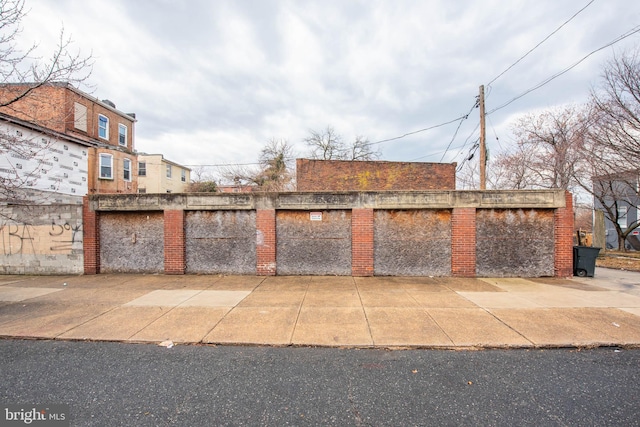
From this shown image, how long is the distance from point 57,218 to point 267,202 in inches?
279

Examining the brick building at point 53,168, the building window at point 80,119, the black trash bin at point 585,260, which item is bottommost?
the black trash bin at point 585,260

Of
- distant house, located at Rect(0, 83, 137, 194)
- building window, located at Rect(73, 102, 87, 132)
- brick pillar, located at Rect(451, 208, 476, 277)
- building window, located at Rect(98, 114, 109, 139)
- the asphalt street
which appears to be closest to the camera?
the asphalt street

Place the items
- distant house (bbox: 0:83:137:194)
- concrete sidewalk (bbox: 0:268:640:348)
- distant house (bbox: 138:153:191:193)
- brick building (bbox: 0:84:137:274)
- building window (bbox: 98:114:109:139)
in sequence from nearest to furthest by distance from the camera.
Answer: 1. concrete sidewalk (bbox: 0:268:640:348)
2. brick building (bbox: 0:84:137:274)
3. distant house (bbox: 0:83:137:194)
4. building window (bbox: 98:114:109:139)
5. distant house (bbox: 138:153:191:193)

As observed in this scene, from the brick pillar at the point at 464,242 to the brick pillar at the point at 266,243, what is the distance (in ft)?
18.6

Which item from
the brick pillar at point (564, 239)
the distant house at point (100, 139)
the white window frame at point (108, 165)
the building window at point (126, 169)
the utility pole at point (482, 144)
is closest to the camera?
the brick pillar at point (564, 239)

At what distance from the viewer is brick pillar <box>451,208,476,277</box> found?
837cm

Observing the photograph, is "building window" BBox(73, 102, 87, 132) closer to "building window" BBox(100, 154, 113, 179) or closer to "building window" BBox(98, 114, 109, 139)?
"building window" BBox(98, 114, 109, 139)

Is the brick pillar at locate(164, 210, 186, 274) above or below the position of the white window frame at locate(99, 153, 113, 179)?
below

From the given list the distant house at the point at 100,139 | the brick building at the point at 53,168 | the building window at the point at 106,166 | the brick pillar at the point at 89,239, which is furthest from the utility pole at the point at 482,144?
the building window at the point at 106,166

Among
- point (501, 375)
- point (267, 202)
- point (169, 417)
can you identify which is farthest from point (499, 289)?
point (169, 417)

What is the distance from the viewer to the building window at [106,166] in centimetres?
1958

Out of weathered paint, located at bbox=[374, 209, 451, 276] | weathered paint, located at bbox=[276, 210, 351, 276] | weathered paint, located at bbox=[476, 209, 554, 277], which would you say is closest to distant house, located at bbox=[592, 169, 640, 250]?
weathered paint, located at bbox=[476, 209, 554, 277]

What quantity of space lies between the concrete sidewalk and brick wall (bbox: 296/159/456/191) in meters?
8.27

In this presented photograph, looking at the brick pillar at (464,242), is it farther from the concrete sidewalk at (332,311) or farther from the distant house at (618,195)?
the distant house at (618,195)
